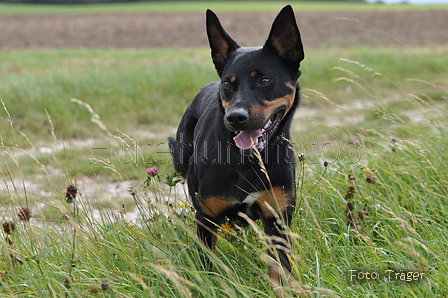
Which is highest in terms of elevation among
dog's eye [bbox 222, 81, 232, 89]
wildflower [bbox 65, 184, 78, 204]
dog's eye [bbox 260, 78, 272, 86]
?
dog's eye [bbox 260, 78, 272, 86]

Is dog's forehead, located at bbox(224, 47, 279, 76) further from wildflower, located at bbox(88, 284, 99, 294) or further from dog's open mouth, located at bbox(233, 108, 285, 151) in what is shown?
wildflower, located at bbox(88, 284, 99, 294)

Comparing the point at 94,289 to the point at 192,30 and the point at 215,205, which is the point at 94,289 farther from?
the point at 192,30

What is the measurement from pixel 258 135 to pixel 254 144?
0.19 ft

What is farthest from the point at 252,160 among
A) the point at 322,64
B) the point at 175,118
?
the point at 322,64

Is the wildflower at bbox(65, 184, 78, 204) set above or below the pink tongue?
below

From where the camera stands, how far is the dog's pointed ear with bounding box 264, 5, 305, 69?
2.61 meters

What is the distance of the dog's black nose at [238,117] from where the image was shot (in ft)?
7.68

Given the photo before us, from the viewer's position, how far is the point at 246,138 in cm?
254

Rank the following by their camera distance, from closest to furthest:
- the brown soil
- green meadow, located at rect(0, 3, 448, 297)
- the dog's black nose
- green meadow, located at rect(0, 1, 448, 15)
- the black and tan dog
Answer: green meadow, located at rect(0, 3, 448, 297) < the dog's black nose < the black and tan dog < the brown soil < green meadow, located at rect(0, 1, 448, 15)

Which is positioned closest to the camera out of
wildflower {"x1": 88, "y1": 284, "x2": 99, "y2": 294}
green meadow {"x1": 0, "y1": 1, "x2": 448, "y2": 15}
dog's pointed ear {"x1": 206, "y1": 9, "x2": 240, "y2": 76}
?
wildflower {"x1": 88, "y1": 284, "x2": 99, "y2": 294}

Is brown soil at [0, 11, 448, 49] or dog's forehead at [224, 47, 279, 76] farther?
brown soil at [0, 11, 448, 49]

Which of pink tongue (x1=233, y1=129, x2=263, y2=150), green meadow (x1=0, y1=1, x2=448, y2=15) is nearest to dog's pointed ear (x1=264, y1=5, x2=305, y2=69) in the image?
pink tongue (x1=233, y1=129, x2=263, y2=150)

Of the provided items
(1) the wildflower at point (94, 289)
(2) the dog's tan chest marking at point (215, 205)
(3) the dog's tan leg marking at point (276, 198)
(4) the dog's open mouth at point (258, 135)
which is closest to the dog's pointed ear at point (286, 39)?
(4) the dog's open mouth at point (258, 135)

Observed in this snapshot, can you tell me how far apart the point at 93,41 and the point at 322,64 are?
42.4 feet
